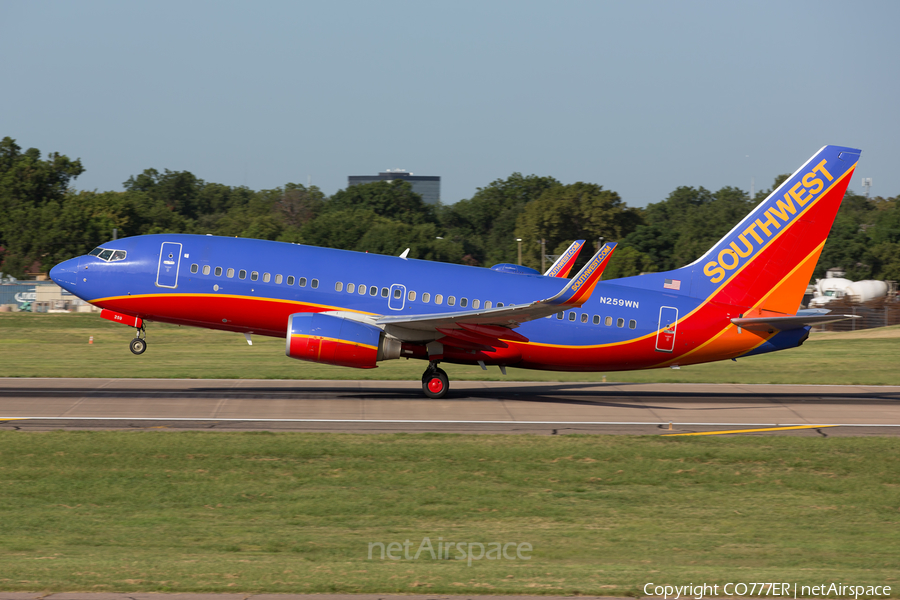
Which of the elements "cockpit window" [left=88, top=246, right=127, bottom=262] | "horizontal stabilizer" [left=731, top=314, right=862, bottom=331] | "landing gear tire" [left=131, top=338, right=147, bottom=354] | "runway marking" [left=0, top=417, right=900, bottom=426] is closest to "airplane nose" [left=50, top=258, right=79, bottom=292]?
"cockpit window" [left=88, top=246, right=127, bottom=262]

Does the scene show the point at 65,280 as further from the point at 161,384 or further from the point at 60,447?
the point at 60,447

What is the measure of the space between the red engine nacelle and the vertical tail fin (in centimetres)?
1167

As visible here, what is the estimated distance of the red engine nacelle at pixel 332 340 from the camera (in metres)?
26.1

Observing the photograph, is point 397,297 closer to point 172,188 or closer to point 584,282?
point 584,282

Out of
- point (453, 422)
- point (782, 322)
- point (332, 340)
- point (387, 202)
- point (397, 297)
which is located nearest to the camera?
point (453, 422)

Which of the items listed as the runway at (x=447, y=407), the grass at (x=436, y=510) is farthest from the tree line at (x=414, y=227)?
the grass at (x=436, y=510)

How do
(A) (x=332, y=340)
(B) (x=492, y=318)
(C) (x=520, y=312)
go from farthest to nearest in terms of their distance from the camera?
1. (B) (x=492, y=318)
2. (A) (x=332, y=340)
3. (C) (x=520, y=312)

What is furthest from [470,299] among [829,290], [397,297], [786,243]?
[829,290]

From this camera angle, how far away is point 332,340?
26219 mm

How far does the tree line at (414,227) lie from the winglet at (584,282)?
76.6 m

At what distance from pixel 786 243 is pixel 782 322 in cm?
308

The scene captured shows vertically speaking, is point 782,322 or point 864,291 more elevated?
point 864,291

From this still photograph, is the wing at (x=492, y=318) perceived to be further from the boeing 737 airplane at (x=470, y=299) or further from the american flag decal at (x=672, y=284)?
the american flag decal at (x=672, y=284)

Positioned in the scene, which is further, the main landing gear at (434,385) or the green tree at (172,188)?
the green tree at (172,188)
